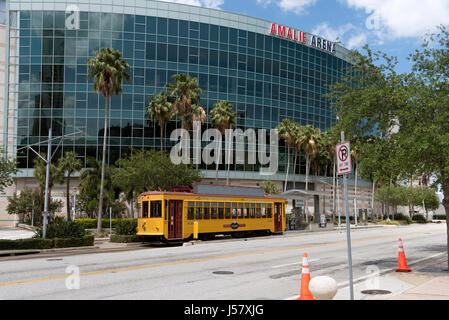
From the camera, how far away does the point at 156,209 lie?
92.1 ft

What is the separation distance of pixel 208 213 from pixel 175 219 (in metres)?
3.36

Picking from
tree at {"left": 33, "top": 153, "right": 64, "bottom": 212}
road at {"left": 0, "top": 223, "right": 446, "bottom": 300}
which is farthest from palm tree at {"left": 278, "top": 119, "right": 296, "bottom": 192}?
road at {"left": 0, "top": 223, "right": 446, "bottom": 300}

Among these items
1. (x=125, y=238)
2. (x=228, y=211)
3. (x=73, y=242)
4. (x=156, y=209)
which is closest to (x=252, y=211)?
(x=228, y=211)

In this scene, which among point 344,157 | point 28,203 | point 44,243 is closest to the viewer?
point 344,157

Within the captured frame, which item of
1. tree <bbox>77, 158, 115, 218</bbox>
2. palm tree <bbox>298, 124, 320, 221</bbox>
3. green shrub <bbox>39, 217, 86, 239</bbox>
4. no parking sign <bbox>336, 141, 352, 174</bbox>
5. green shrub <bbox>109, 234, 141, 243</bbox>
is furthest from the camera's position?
palm tree <bbox>298, 124, 320, 221</bbox>

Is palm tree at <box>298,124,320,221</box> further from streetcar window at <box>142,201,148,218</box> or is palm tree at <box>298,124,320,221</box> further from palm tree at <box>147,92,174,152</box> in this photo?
streetcar window at <box>142,201,148,218</box>

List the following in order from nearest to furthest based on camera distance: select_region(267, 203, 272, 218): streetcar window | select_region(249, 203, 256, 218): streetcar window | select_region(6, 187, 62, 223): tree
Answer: select_region(249, 203, 256, 218): streetcar window < select_region(267, 203, 272, 218): streetcar window < select_region(6, 187, 62, 223): tree

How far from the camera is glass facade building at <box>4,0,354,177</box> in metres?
57.7

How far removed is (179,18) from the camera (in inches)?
2410

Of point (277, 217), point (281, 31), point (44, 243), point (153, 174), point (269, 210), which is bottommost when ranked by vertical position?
point (44, 243)

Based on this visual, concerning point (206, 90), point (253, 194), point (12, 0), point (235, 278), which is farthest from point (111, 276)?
point (12, 0)

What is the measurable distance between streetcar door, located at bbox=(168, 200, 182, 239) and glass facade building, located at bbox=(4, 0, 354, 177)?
30644 millimetres

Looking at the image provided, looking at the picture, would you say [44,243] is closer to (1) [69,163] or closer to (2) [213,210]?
(2) [213,210]

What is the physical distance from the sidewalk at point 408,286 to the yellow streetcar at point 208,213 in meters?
15.8
